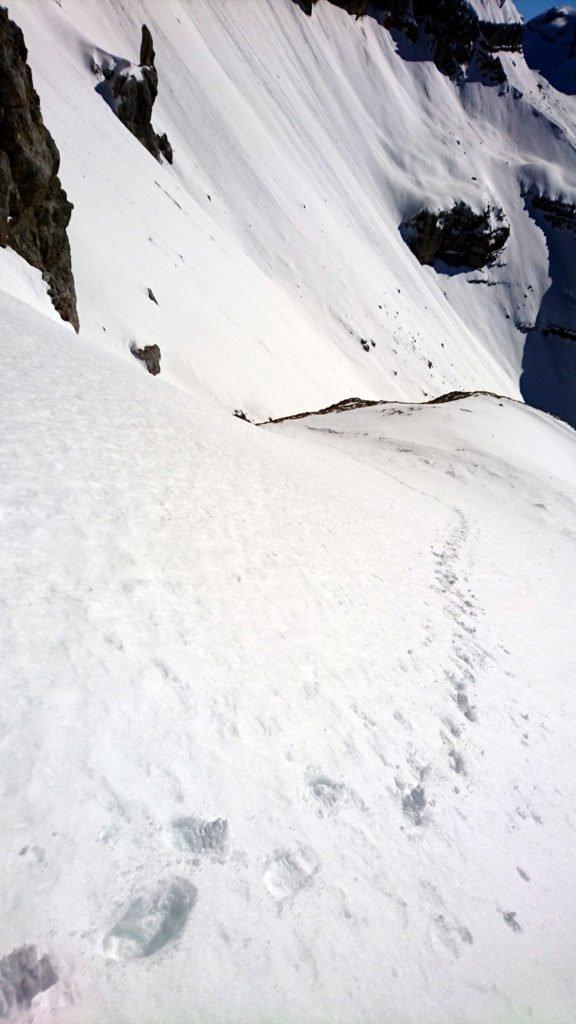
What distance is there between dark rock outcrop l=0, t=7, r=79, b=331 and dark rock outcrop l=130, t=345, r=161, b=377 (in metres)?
2.54

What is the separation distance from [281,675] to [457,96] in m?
116

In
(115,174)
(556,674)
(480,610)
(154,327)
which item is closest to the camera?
(556,674)

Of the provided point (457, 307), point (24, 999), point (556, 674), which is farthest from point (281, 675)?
point (457, 307)

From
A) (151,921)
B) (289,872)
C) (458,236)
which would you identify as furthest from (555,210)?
(151,921)

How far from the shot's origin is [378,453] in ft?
44.1

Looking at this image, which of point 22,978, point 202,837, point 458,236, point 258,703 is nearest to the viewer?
point 22,978

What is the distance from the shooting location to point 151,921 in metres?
1.95

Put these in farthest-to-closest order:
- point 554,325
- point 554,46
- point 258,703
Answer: point 554,46, point 554,325, point 258,703

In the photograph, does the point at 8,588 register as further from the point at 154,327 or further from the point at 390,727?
the point at 154,327

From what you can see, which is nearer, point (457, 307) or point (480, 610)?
point (480, 610)

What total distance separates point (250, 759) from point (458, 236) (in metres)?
85.9

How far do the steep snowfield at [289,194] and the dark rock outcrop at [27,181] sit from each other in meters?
2.05

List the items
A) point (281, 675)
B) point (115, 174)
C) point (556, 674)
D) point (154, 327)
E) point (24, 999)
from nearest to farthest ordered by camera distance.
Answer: point (24, 999) < point (281, 675) < point (556, 674) < point (154, 327) < point (115, 174)

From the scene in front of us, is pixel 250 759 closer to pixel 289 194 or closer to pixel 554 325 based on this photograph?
→ pixel 289 194
